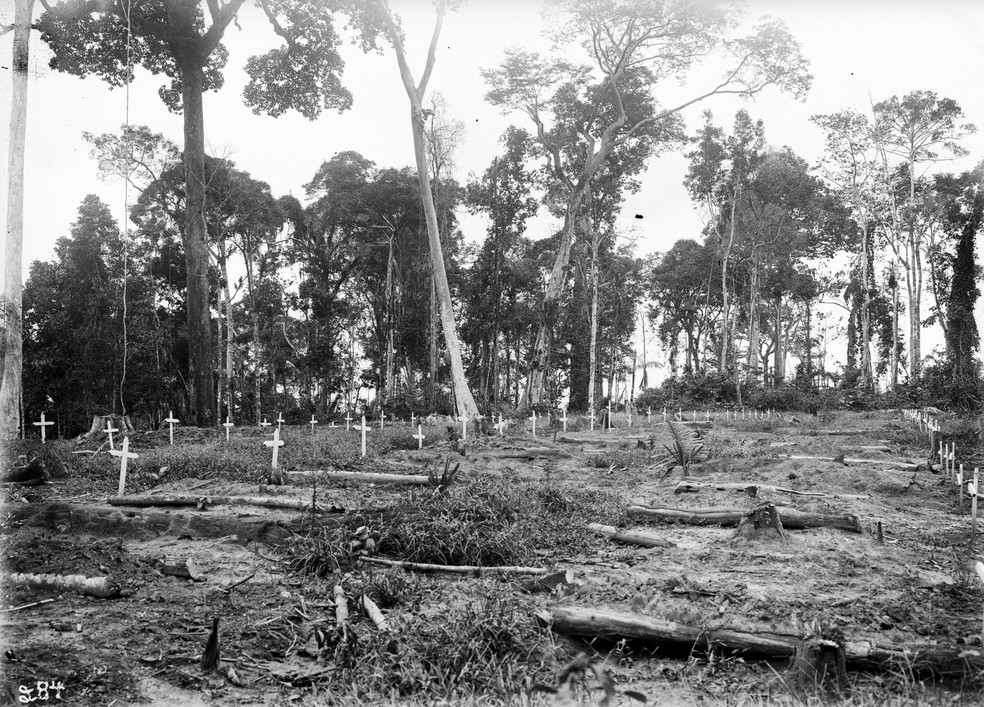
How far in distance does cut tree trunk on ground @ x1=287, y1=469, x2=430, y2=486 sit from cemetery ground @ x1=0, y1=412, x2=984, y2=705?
0.04 metres

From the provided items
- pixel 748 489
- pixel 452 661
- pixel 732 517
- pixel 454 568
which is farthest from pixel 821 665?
pixel 748 489

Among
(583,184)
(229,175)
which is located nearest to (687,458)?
(583,184)

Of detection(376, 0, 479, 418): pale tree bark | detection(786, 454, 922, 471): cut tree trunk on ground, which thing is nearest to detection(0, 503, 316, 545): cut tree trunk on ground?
detection(786, 454, 922, 471): cut tree trunk on ground

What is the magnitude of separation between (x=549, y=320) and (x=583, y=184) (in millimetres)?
6872

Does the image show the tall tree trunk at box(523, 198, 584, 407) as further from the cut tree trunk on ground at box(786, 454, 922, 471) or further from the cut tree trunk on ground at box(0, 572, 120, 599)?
the cut tree trunk on ground at box(0, 572, 120, 599)

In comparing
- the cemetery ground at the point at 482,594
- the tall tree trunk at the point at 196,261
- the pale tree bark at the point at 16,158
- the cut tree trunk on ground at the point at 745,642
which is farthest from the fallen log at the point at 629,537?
the tall tree trunk at the point at 196,261

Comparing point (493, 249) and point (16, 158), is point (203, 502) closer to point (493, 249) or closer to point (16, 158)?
point (16, 158)

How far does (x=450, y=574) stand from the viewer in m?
5.61

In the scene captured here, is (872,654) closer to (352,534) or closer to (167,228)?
(352,534)

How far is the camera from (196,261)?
19094 millimetres

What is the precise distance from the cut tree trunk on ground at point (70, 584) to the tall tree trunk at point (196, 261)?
14.9m

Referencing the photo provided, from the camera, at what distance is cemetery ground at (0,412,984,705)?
11.8 ft

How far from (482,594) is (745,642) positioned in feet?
5.80

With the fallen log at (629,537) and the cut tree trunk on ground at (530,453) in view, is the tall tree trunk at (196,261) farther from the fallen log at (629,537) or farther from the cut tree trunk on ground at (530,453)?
the fallen log at (629,537)
